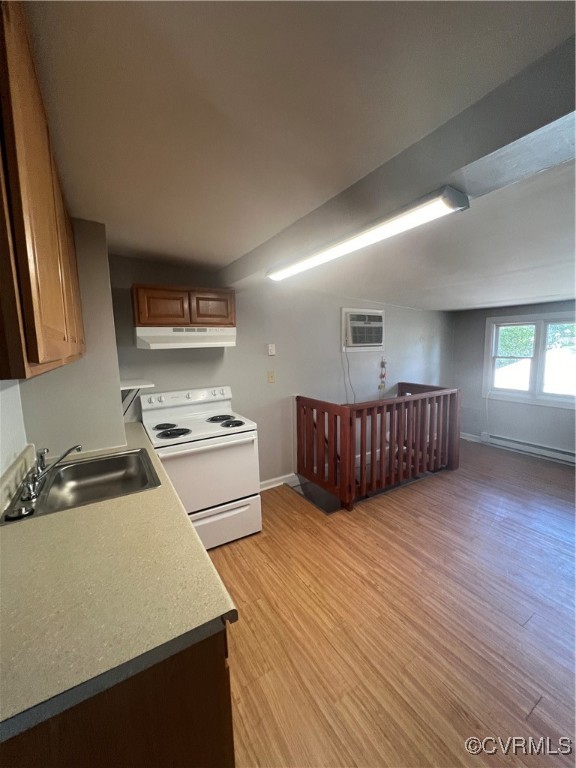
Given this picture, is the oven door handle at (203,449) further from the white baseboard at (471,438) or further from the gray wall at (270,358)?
the white baseboard at (471,438)

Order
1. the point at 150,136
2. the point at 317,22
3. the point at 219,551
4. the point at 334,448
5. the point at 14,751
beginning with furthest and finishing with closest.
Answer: the point at 334,448 → the point at 219,551 → the point at 150,136 → the point at 317,22 → the point at 14,751

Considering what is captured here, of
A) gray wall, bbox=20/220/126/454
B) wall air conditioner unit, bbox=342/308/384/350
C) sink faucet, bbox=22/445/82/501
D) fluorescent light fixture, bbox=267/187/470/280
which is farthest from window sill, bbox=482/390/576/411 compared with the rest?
sink faucet, bbox=22/445/82/501

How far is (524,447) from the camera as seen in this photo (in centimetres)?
420

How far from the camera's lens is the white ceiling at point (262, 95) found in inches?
25.3

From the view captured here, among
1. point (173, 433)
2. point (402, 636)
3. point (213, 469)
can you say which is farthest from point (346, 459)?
point (173, 433)

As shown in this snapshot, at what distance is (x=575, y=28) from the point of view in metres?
0.66

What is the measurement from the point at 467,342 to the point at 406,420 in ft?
8.26

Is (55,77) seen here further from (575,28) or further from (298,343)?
(298,343)

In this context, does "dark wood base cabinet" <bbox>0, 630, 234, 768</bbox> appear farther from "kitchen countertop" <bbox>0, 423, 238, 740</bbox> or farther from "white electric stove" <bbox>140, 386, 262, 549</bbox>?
"white electric stove" <bbox>140, 386, 262, 549</bbox>

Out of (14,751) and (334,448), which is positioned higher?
(14,751)

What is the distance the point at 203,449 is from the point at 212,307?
1.12 metres

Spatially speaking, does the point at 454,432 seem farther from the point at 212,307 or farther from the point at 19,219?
the point at 19,219

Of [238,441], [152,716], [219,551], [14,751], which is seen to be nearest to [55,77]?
[14,751]

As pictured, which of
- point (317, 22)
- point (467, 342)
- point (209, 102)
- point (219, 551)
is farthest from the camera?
point (467, 342)
